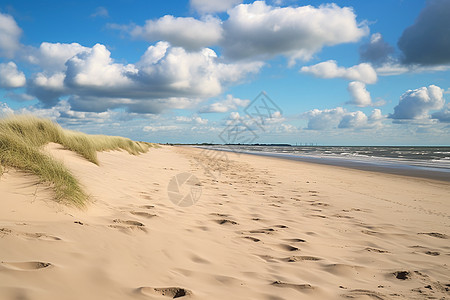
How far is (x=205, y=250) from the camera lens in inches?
117

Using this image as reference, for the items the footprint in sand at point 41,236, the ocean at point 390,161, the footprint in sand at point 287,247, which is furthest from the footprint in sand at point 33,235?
the ocean at point 390,161

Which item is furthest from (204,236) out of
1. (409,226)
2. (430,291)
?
(409,226)

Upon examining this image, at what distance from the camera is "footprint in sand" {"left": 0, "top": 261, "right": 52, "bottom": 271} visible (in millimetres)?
1907

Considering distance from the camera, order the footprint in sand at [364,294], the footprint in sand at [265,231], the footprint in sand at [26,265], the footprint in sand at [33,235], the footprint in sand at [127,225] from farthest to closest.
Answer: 1. the footprint in sand at [265,231]
2. the footprint in sand at [127,225]
3. the footprint in sand at [33,235]
4. the footprint in sand at [364,294]
5. the footprint in sand at [26,265]

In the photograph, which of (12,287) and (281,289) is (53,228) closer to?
(12,287)

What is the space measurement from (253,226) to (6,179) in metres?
3.44

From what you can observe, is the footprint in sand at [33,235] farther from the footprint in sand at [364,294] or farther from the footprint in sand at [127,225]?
the footprint in sand at [364,294]

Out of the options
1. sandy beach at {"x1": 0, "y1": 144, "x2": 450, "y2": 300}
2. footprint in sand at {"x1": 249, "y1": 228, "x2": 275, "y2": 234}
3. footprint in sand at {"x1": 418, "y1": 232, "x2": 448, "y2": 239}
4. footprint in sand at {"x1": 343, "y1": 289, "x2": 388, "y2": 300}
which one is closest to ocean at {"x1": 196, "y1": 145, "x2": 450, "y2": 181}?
footprint in sand at {"x1": 418, "y1": 232, "x2": 448, "y2": 239}

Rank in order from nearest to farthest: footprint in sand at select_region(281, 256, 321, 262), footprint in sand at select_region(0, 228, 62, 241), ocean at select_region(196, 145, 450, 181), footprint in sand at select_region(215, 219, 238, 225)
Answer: footprint in sand at select_region(0, 228, 62, 241) → footprint in sand at select_region(281, 256, 321, 262) → footprint in sand at select_region(215, 219, 238, 225) → ocean at select_region(196, 145, 450, 181)

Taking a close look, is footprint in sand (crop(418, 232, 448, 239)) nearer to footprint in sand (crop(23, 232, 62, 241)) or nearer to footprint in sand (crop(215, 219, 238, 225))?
footprint in sand (crop(215, 219, 238, 225))

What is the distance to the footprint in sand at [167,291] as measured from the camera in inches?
75.1

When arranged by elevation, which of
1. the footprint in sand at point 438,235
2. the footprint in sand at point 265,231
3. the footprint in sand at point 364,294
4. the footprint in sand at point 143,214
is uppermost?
the footprint in sand at point 143,214

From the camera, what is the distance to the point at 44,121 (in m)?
8.08

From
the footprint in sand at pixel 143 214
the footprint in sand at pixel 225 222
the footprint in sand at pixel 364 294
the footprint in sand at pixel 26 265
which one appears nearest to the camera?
the footprint in sand at pixel 26 265
